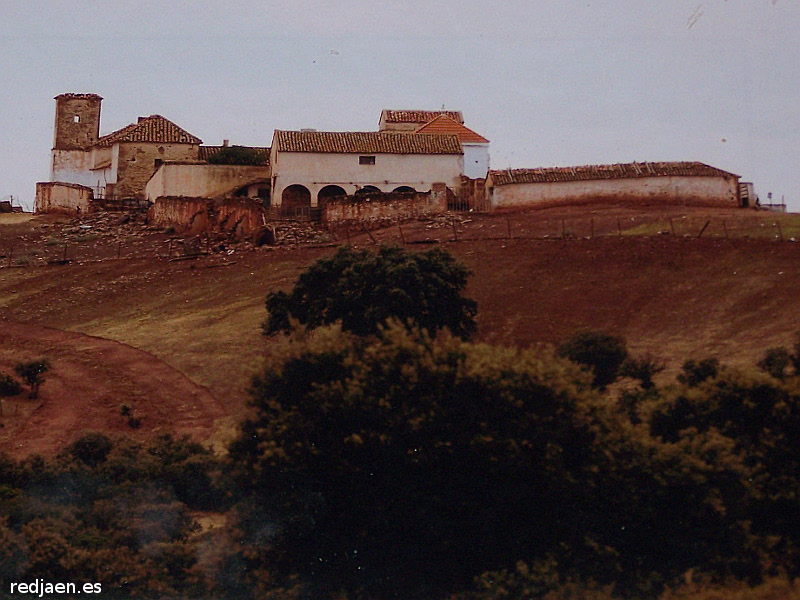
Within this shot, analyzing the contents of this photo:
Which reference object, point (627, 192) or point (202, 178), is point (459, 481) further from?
point (202, 178)

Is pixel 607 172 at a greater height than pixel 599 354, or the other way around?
pixel 607 172

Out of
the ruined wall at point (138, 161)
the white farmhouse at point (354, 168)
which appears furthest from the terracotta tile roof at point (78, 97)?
the white farmhouse at point (354, 168)

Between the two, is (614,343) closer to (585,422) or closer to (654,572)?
(585,422)

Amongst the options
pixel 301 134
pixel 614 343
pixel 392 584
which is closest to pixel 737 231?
Result: pixel 614 343

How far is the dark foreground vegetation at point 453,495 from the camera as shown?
15711 mm

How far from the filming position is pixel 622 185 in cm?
4419

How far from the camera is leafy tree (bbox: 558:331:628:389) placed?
23281 mm

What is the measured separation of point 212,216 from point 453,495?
3050cm

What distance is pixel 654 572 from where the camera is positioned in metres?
Answer: 15.0

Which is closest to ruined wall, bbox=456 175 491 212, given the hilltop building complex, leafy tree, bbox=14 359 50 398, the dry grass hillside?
the hilltop building complex

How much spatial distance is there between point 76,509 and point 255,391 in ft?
11.6

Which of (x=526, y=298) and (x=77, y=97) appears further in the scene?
(x=77, y=97)

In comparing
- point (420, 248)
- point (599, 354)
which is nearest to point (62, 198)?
point (420, 248)

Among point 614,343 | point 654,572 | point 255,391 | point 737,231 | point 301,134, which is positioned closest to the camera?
point 654,572
